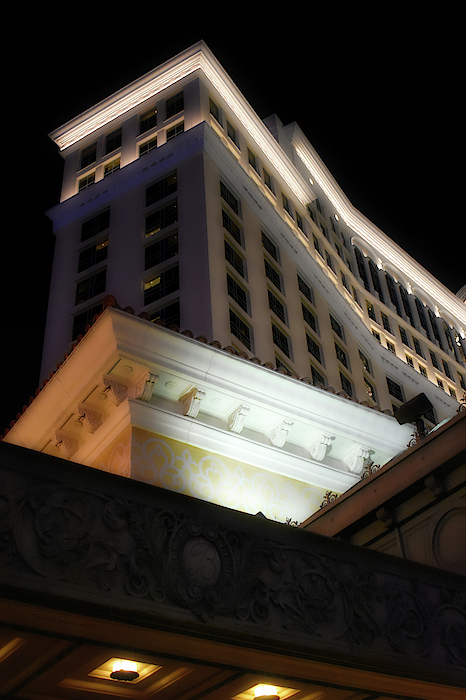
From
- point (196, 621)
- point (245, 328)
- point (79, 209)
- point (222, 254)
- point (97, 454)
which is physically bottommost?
point (196, 621)

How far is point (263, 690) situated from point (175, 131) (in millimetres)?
30676

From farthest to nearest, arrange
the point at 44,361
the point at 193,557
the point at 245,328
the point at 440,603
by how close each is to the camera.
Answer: the point at 44,361
the point at 245,328
the point at 440,603
the point at 193,557

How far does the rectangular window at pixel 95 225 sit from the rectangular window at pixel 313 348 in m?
11.0

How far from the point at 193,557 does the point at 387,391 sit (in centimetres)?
3519

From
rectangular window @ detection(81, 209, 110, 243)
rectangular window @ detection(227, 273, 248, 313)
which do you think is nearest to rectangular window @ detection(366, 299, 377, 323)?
rectangular window @ detection(81, 209, 110, 243)

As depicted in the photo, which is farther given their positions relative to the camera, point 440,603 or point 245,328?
point 245,328

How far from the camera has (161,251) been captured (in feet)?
90.8

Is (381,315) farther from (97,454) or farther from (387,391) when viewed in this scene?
(97,454)

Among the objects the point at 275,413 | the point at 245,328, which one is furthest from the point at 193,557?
the point at 245,328

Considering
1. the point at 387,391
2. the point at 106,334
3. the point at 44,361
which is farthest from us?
the point at 387,391

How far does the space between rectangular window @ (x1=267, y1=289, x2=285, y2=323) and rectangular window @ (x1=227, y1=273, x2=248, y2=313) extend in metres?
2.50

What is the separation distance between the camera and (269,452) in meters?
18.6

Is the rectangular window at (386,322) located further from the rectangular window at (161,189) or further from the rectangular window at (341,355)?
the rectangular window at (161,189)

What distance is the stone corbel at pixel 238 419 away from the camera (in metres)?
18.1
